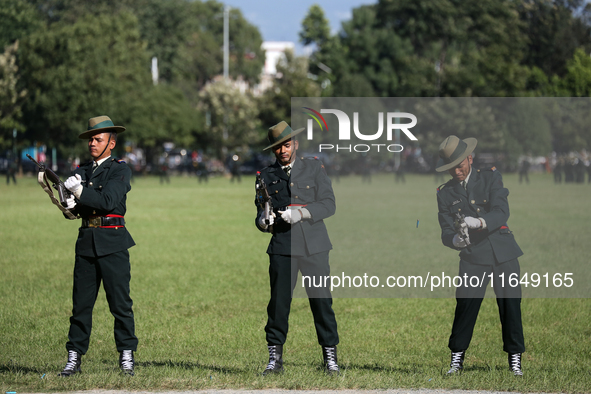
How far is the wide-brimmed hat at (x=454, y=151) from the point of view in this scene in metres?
6.65

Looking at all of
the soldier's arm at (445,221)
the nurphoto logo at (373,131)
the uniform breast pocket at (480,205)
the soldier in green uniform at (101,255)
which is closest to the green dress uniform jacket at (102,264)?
the soldier in green uniform at (101,255)

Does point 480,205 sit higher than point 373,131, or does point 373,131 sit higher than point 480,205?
point 373,131

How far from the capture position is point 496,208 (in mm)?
6578

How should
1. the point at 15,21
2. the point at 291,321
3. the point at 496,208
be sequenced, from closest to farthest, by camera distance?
the point at 496,208
the point at 291,321
the point at 15,21

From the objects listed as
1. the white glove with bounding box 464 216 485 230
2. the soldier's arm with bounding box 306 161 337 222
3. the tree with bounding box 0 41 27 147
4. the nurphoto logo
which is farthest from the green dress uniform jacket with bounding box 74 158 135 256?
the tree with bounding box 0 41 27 147

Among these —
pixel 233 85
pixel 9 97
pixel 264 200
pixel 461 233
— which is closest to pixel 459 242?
pixel 461 233

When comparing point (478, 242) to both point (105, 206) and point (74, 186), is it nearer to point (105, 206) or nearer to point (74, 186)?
point (105, 206)

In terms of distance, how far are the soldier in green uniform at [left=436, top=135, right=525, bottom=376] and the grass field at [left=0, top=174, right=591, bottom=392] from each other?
0.38 metres

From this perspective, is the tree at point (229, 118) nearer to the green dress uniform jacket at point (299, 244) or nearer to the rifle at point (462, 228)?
the green dress uniform jacket at point (299, 244)

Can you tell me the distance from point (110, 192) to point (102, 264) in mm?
652

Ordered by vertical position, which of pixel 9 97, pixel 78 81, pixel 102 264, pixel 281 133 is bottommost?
pixel 102 264

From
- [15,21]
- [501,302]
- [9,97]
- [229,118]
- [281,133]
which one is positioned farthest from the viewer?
[229,118]

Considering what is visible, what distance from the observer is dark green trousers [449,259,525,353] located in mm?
6629

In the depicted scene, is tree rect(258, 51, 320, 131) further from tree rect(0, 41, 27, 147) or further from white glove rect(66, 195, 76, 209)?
white glove rect(66, 195, 76, 209)
